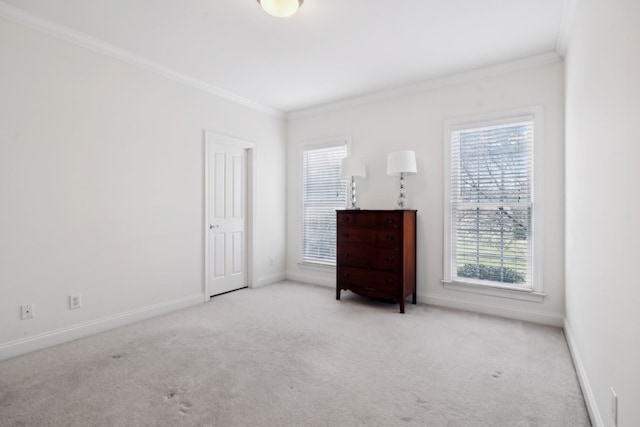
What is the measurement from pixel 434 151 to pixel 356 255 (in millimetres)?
1563

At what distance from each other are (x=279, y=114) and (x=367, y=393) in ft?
13.7

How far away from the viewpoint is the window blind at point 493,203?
3.27 meters

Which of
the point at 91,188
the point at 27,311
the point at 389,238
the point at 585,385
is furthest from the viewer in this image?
the point at 389,238

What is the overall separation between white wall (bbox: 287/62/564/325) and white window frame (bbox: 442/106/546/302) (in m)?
0.05

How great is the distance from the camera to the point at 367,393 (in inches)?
77.2

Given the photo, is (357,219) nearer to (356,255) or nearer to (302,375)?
(356,255)

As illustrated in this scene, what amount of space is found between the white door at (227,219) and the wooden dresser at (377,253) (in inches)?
58.0

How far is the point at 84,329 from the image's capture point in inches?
112

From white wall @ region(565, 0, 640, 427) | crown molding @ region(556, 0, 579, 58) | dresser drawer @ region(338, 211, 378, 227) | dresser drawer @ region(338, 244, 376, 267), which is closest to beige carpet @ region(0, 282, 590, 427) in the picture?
white wall @ region(565, 0, 640, 427)

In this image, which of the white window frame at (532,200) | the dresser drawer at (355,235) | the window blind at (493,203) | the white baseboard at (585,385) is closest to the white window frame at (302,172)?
the dresser drawer at (355,235)

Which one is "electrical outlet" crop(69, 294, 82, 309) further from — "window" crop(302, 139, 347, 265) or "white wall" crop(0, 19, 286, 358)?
"window" crop(302, 139, 347, 265)

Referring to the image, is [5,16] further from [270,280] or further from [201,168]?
[270,280]

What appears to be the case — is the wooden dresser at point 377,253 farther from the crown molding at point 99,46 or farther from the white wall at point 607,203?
the crown molding at point 99,46

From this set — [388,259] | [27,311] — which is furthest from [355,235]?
[27,311]
